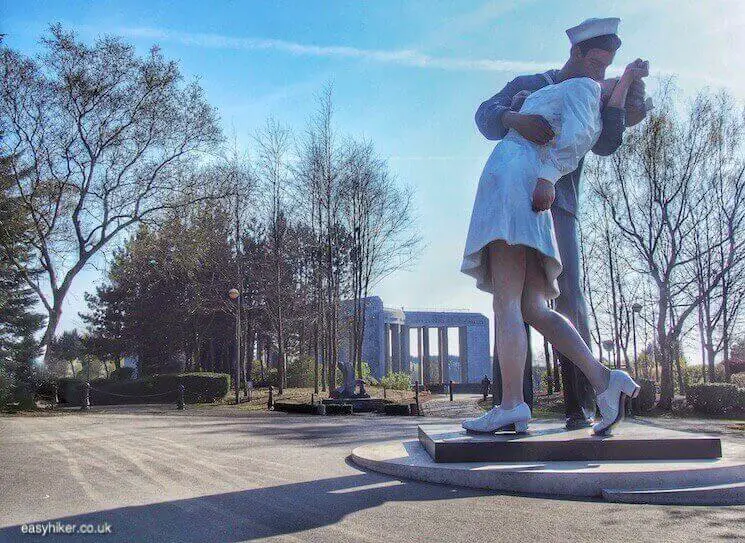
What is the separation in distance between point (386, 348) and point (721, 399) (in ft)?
115

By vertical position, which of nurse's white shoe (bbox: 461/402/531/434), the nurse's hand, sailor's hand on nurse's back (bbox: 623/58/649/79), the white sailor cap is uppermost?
the white sailor cap

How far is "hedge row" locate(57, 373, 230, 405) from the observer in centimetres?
2911

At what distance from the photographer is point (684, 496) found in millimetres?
3803

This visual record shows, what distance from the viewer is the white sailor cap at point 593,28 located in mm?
5719

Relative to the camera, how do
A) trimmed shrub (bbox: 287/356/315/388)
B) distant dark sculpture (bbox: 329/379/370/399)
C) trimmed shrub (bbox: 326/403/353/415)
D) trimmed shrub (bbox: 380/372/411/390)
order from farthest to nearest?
trimmed shrub (bbox: 287/356/315/388), trimmed shrub (bbox: 380/372/411/390), distant dark sculpture (bbox: 329/379/370/399), trimmed shrub (bbox: 326/403/353/415)

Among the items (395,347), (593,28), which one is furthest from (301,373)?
(593,28)

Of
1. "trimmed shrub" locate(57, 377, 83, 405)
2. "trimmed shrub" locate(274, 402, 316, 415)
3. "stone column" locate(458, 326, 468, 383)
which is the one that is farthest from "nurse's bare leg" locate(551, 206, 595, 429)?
"stone column" locate(458, 326, 468, 383)

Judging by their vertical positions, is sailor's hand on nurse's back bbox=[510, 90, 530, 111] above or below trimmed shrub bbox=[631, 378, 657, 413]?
above

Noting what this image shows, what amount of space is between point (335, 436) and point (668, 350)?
19639mm

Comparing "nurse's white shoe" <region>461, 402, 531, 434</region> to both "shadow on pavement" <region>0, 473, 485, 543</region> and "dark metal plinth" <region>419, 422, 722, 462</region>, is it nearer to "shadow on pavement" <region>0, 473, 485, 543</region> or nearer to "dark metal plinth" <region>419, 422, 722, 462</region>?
"dark metal plinth" <region>419, 422, 722, 462</region>

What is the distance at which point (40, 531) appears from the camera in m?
3.13

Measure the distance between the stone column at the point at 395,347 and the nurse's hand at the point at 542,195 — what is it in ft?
177

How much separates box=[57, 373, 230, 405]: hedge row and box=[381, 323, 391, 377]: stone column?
24.0 meters

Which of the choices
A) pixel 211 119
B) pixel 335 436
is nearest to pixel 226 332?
pixel 211 119
